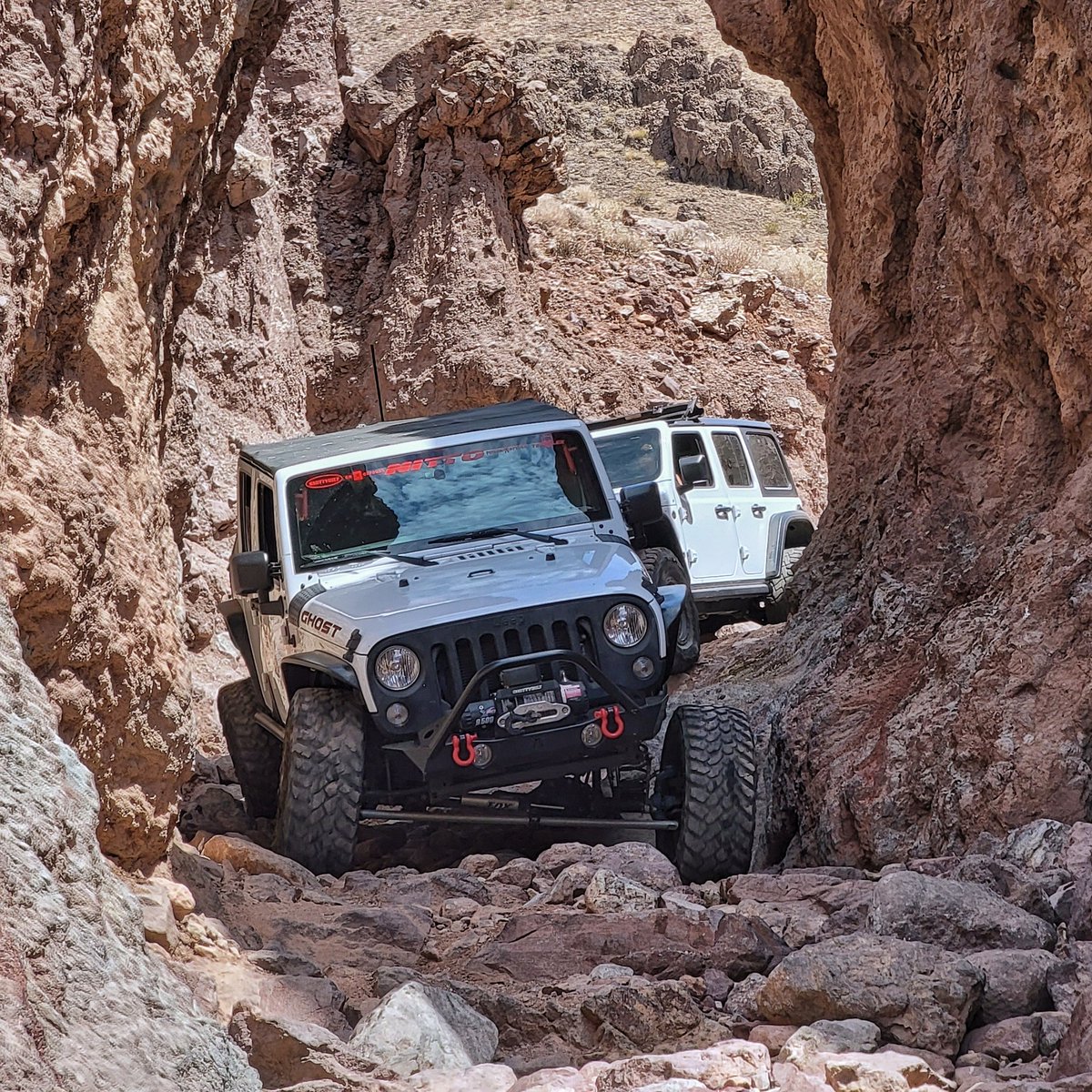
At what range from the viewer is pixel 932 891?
473cm

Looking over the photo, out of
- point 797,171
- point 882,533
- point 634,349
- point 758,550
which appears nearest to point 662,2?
point 797,171

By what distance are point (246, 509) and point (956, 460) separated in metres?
4.15

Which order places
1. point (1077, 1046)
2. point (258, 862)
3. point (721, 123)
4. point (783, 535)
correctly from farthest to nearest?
point (721, 123) → point (783, 535) → point (258, 862) → point (1077, 1046)

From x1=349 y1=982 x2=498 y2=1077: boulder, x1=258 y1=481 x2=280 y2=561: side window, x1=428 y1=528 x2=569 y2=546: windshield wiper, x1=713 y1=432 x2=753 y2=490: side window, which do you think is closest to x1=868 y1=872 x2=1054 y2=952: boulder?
x1=349 y1=982 x2=498 y2=1077: boulder

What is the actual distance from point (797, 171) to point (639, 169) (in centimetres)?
454

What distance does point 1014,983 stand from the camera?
162 inches

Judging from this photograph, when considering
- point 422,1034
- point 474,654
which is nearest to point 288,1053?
point 422,1034

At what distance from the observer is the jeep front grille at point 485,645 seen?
257 inches

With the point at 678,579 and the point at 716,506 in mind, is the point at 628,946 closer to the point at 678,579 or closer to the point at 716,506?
the point at 678,579

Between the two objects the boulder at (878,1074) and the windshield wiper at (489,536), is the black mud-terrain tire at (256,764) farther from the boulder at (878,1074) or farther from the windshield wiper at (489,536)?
the boulder at (878,1074)

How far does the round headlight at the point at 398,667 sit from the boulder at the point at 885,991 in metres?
2.77

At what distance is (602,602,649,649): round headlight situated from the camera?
6.69 metres

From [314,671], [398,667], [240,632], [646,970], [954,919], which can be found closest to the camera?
[954,919]

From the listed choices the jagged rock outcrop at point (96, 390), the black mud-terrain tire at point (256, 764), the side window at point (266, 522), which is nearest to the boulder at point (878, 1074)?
the jagged rock outcrop at point (96, 390)
